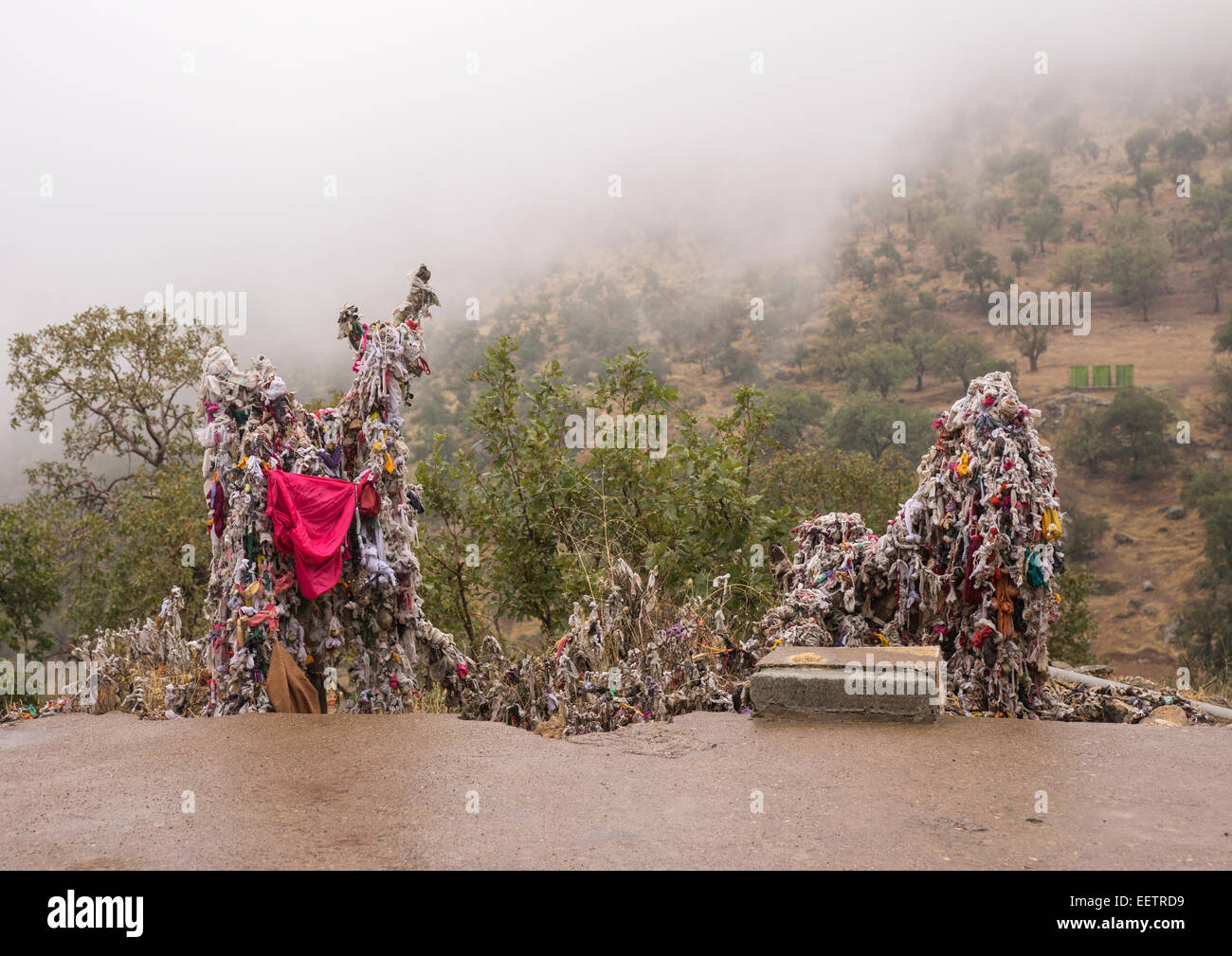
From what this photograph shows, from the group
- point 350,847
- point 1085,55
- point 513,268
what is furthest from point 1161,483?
point 1085,55

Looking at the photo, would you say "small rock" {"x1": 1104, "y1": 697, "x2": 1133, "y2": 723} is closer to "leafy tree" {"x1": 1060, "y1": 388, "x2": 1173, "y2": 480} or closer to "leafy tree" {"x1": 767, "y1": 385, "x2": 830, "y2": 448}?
"leafy tree" {"x1": 767, "y1": 385, "x2": 830, "y2": 448}

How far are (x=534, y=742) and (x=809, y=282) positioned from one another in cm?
6578

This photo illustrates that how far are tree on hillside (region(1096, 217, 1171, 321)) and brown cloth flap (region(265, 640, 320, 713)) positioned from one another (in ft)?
173

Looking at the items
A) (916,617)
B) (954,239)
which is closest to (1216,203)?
(954,239)

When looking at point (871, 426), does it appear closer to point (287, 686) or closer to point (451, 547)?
point (451, 547)

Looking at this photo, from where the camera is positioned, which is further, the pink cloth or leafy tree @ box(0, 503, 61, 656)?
leafy tree @ box(0, 503, 61, 656)

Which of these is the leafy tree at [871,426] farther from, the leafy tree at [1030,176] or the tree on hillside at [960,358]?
the leafy tree at [1030,176]

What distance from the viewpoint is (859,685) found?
4867mm

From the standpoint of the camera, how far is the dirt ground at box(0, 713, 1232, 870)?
3.12 metres

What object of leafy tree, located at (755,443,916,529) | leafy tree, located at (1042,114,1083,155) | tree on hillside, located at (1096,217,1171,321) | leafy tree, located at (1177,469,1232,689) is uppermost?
leafy tree, located at (1042,114,1083,155)

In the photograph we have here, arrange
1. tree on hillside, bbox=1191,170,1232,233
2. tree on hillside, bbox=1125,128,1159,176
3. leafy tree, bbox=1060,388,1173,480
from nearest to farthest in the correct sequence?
leafy tree, bbox=1060,388,1173,480 < tree on hillside, bbox=1191,170,1232,233 < tree on hillside, bbox=1125,128,1159,176

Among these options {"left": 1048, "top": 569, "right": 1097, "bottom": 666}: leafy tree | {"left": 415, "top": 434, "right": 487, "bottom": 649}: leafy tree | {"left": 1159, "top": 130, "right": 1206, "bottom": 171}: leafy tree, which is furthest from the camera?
{"left": 1159, "top": 130, "right": 1206, "bottom": 171}: leafy tree

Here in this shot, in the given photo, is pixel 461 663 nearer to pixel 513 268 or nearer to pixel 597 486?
pixel 597 486

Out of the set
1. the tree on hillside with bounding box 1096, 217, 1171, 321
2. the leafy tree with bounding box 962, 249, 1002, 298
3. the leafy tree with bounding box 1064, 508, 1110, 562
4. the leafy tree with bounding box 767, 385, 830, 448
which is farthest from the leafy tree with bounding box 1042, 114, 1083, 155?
the leafy tree with bounding box 1064, 508, 1110, 562
